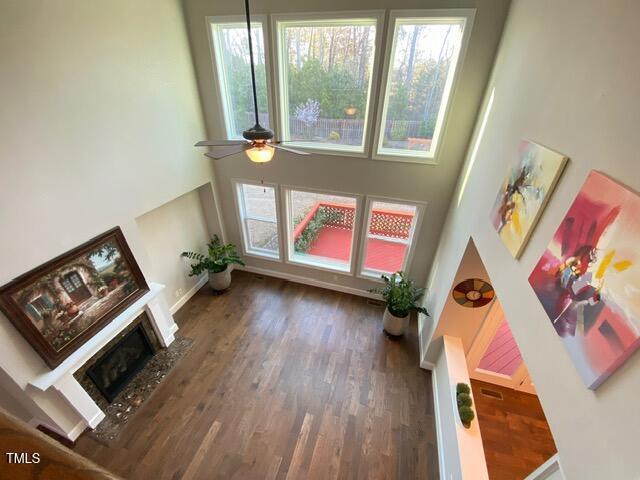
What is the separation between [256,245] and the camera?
600 centimetres

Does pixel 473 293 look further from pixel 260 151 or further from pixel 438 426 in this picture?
pixel 260 151

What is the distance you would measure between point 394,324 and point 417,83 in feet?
11.9

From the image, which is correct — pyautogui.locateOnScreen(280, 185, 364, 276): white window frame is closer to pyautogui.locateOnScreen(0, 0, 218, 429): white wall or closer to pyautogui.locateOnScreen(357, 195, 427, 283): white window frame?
pyautogui.locateOnScreen(357, 195, 427, 283): white window frame

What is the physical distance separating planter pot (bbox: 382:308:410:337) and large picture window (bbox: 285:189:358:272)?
1224 mm

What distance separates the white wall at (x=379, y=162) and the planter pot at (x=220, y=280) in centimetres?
109

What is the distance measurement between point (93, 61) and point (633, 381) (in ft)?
15.9

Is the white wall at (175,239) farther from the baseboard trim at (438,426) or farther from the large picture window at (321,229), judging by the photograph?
the baseboard trim at (438,426)

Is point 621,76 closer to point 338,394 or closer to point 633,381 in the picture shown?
point 633,381

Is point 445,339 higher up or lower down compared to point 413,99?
lower down

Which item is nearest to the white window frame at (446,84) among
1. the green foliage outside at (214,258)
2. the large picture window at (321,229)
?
the large picture window at (321,229)

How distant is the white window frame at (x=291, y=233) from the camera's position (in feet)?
15.5

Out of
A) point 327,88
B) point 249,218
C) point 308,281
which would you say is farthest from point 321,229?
point 327,88

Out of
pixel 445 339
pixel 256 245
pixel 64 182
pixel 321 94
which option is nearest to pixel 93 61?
pixel 64 182

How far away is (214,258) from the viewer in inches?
209
